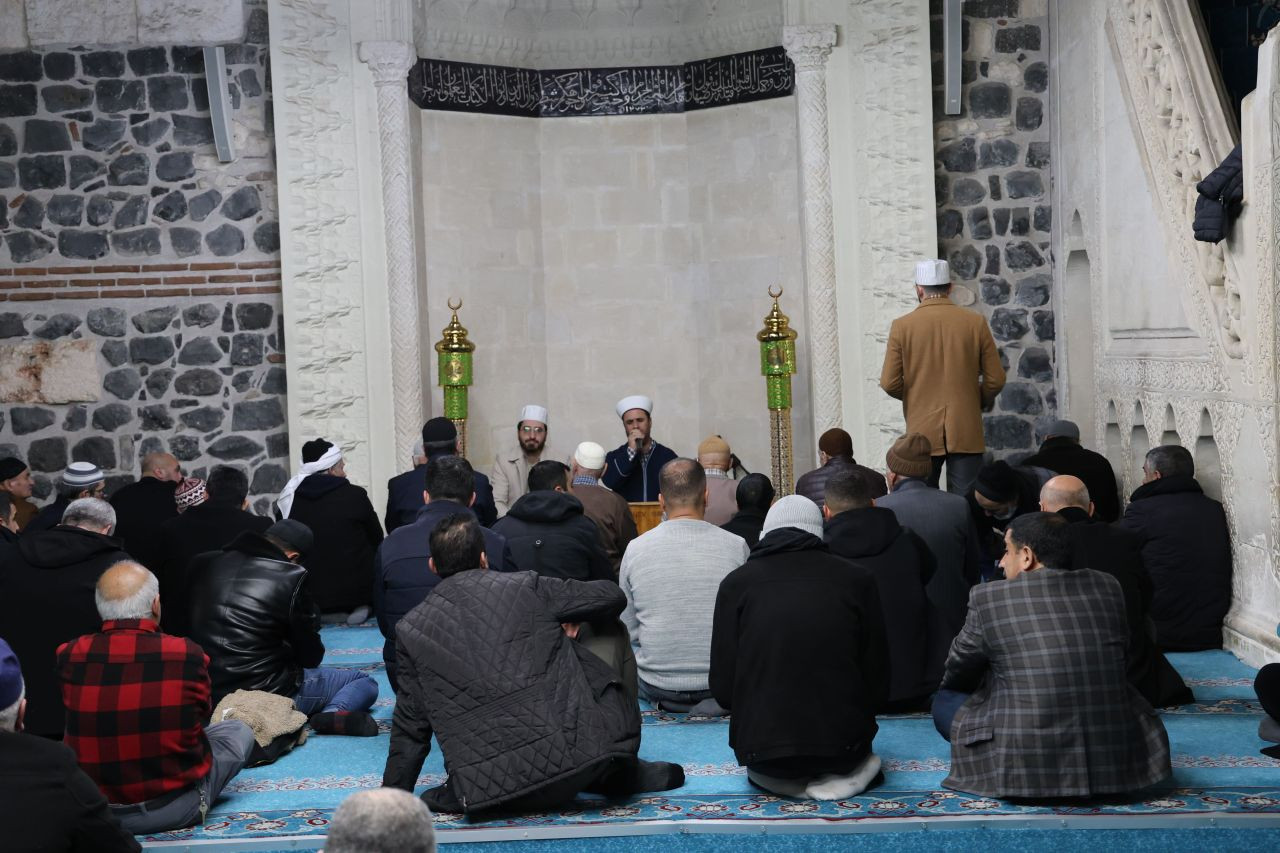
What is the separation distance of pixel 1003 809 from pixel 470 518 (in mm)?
1425

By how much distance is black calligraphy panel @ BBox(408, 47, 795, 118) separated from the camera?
8.36 m

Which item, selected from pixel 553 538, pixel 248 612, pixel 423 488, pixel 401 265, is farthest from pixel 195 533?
pixel 401 265

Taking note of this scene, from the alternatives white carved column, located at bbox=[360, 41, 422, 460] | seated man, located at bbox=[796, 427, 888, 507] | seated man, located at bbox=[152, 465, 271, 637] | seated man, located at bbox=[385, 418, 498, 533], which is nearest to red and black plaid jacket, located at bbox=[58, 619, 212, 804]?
seated man, located at bbox=[152, 465, 271, 637]

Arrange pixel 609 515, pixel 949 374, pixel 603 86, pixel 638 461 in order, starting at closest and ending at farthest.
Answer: pixel 609 515, pixel 949 374, pixel 638 461, pixel 603 86

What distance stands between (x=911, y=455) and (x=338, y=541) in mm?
2480

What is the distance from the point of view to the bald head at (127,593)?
3.52 metres

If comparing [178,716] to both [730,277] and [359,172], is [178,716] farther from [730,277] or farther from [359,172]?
[730,277]

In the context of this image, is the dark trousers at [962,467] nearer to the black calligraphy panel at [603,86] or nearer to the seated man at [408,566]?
the seated man at [408,566]

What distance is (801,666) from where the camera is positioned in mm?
3590

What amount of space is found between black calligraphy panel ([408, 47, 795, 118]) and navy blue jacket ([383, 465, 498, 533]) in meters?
2.69

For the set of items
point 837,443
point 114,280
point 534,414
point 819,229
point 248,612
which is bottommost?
point 248,612

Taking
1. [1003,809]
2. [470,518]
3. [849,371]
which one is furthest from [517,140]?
[1003,809]

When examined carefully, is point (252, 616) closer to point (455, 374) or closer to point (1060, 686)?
point (1060, 686)

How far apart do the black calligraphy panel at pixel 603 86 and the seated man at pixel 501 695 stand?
5.18 metres
